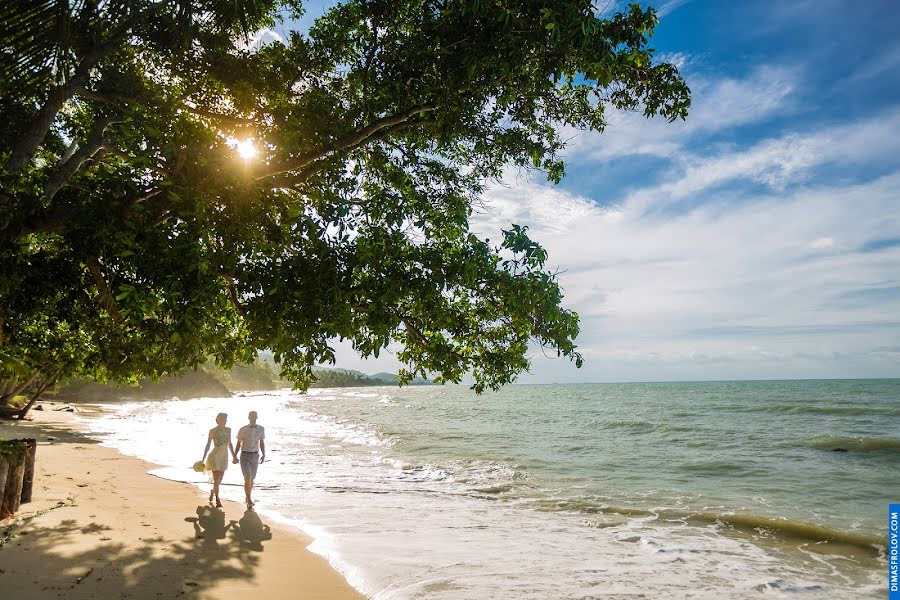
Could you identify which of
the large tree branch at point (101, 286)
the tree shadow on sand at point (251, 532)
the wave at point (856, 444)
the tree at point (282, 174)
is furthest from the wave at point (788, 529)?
the wave at point (856, 444)

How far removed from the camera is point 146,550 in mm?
8391

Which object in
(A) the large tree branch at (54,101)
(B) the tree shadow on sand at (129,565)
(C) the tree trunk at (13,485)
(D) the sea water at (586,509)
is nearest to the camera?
(B) the tree shadow on sand at (129,565)

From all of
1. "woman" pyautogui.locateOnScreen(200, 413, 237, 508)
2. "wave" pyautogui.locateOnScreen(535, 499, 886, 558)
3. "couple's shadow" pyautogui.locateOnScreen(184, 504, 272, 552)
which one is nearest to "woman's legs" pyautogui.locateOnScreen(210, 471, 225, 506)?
"woman" pyautogui.locateOnScreen(200, 413, 237, 508)

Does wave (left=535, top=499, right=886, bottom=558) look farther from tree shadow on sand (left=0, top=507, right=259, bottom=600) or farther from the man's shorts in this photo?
tree shadow on sand (left=0, top=507, right=259, bottom=600)

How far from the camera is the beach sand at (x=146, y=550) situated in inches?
271

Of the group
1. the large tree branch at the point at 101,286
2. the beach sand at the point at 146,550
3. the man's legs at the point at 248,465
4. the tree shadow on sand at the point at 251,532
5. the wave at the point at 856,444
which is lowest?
the wave at the point at 856,444

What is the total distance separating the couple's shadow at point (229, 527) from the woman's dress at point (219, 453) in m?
0.94

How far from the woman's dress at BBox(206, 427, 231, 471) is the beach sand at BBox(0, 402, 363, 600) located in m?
0.95

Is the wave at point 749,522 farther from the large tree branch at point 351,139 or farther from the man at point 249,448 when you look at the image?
the large tree branch at point 351,139

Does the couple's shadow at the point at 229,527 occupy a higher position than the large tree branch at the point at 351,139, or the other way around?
the large tree branch at the point at 351,139

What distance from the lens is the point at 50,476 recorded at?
1353 cm

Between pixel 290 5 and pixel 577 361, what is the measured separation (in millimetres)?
9440

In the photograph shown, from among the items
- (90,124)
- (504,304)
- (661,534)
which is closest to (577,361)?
(504,304)

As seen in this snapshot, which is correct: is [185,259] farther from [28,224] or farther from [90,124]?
[90,124]
